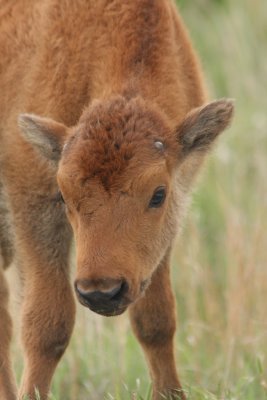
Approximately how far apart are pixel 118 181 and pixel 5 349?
2074 millimetres

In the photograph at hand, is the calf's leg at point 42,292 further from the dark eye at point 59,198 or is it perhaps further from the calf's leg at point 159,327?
the calf's leg at point 159,327

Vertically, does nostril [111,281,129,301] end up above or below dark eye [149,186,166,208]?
below

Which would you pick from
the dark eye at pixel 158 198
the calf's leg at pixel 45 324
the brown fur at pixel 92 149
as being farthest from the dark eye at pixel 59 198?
the dark eye at pixel 158 198

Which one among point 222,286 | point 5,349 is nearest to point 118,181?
point 5,349

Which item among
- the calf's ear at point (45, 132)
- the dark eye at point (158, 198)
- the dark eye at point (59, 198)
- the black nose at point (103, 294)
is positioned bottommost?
the black nose at point (103, 294)

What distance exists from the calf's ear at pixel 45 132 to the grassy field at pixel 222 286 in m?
1.37

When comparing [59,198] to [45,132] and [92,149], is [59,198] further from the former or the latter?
[92,149]

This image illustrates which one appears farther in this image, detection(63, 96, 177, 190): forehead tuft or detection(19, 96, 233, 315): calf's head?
detection(63, 96, 177, 190): forehead tuft

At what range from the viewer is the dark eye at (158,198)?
7289mm

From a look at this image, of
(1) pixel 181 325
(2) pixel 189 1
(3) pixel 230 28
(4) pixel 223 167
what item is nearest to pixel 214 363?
(1) pixel 181 325

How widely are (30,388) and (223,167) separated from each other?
5.61 meters

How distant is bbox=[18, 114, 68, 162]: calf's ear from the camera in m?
7.61

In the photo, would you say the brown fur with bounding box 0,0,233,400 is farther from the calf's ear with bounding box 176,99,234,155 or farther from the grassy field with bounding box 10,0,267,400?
the grassy field with bounding box 10,0,267,400

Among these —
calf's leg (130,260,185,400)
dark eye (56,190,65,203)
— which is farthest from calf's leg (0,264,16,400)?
dark eye (56,190,65,203)
